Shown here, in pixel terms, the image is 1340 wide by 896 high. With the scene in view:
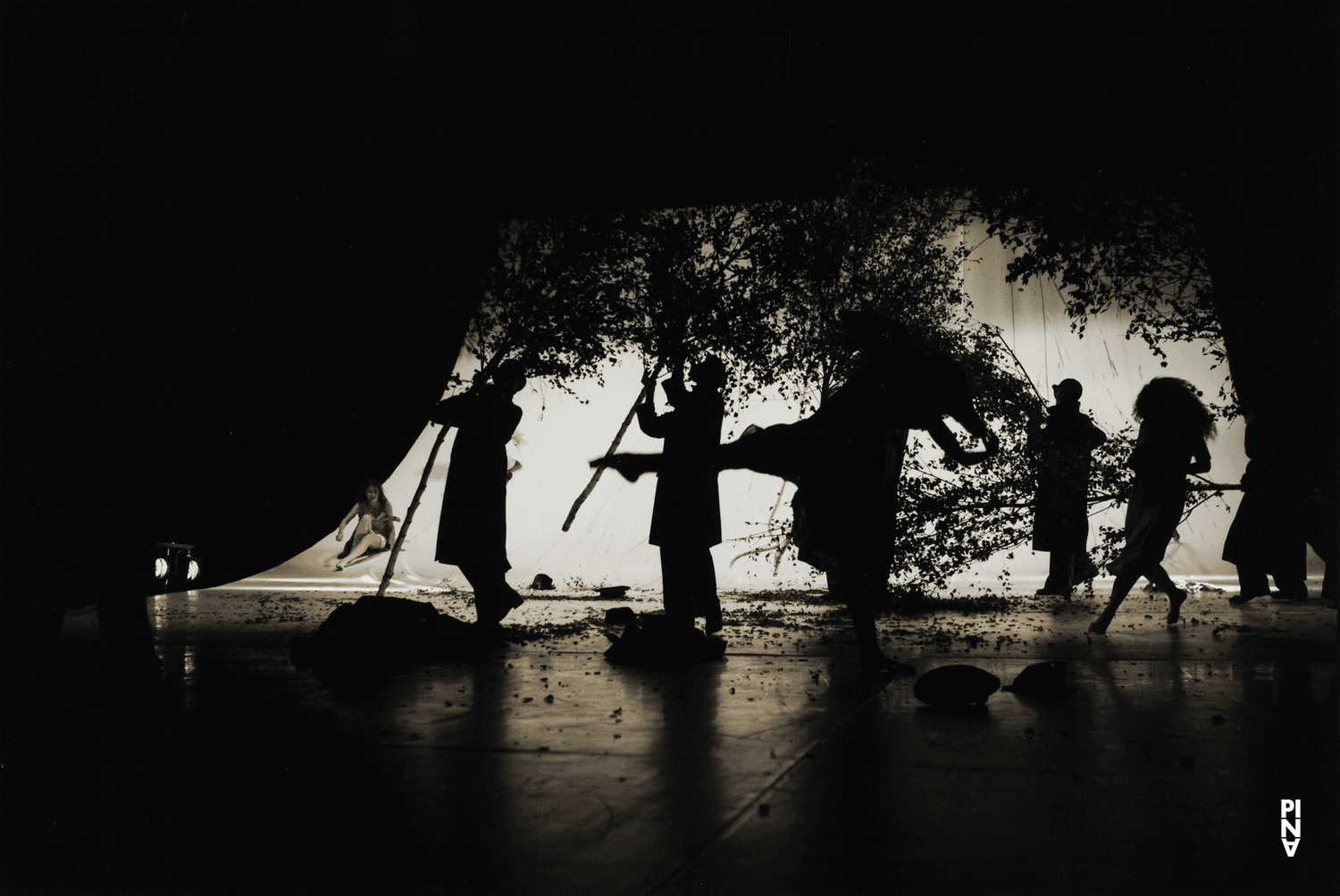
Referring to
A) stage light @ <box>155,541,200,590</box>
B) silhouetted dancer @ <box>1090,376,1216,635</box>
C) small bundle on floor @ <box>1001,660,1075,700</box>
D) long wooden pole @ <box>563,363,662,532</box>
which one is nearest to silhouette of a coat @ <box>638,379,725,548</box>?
long wooden pole @ <box>563,363,662,532</box>

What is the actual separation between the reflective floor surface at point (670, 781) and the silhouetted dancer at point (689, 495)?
54.0 inches

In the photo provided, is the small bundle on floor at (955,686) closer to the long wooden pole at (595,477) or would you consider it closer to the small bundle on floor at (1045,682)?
the small bundle on floor at (1045,682)

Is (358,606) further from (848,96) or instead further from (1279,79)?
(1279,79)

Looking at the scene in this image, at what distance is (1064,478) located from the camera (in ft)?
20.1

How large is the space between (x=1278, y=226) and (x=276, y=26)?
616 cm

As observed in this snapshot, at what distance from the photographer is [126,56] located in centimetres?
545

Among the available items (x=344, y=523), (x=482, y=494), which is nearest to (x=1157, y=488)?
(x=482, y=494)

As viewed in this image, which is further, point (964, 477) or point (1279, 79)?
point (964, 477)

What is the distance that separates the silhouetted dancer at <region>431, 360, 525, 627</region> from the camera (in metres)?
6.48

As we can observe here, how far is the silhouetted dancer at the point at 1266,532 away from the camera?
5.80 metres

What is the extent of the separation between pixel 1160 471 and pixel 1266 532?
1571mm

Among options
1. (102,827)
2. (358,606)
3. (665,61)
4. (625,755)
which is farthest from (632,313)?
(102,827)

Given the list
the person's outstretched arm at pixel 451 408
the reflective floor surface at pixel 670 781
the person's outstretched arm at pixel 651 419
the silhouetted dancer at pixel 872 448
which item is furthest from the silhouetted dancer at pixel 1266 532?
the person's outstretched arm at pixel 451 408

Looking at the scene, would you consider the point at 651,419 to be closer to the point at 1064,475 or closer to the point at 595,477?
the point at 595,477
